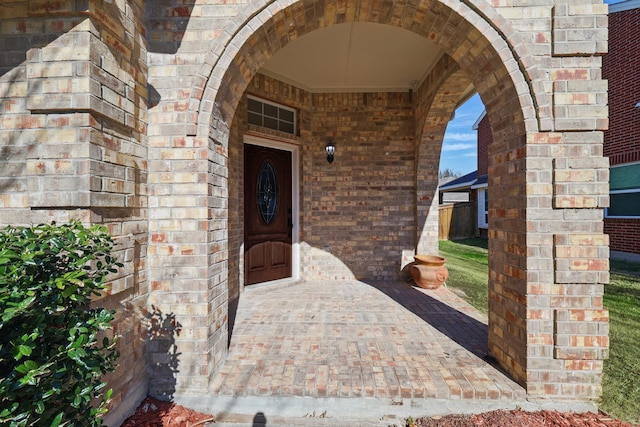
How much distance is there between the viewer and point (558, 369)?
2152 mm

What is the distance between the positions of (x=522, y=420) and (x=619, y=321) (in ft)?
9.08

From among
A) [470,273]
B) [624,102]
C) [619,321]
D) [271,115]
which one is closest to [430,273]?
[470,273]

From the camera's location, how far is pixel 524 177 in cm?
220

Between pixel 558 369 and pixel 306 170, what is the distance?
4.21 m

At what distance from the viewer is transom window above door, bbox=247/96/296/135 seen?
4.54 metres

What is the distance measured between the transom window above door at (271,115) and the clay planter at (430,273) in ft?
10.6

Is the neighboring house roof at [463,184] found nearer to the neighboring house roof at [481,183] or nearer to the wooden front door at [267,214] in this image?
the neighboring house roof at [481,183]

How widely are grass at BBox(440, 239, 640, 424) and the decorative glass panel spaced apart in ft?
11.2

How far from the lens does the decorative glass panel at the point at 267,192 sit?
15.8 feet

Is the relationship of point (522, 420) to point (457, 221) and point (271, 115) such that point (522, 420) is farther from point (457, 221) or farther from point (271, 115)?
point (457, 221)

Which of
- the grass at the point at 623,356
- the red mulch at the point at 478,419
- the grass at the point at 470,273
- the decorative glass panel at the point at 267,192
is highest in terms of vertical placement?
the decorative glass panel at the point at 267,192

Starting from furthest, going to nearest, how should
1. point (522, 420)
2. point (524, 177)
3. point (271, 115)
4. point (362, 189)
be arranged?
point (362, 189) < point (271, 115) < point (524, 177) < point (522, 420)

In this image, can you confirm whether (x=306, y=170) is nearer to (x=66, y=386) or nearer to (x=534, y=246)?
(x=534, y=246)

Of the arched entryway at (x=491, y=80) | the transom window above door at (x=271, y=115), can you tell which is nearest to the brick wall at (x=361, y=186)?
the transom window above door at (x=271, y=115)
